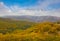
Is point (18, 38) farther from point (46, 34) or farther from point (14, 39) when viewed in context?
point (46, 34)

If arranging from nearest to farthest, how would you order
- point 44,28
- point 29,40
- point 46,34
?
point 29,40 < point 46,34 < point 44,28

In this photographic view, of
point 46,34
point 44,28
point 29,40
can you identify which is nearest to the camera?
point 29,40

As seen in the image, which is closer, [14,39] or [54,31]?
[14,39]

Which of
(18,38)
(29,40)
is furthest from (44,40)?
(18,38)

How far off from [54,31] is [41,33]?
1.04m

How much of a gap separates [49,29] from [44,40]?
2071 mm

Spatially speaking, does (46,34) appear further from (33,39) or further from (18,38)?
(18,38)

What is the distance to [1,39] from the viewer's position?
1166 centimetres

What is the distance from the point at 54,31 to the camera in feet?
42.3

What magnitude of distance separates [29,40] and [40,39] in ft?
2.68

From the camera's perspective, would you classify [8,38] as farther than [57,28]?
No

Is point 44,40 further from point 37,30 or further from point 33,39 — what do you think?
point 37,30

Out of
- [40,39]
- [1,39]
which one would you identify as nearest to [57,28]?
[40,39]

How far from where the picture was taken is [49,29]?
13.1 m
